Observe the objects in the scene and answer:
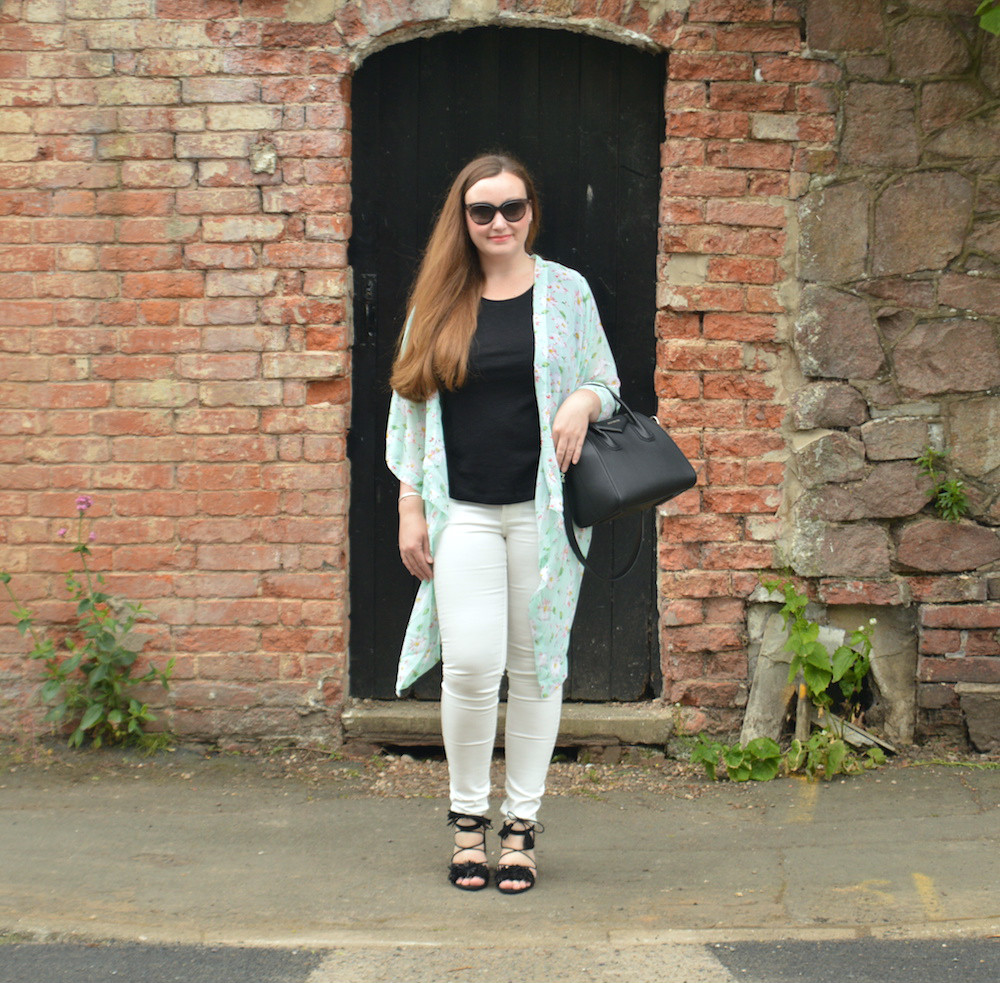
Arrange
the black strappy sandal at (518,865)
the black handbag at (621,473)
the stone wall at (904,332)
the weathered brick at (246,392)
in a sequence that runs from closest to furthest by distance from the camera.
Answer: the black handbag at (621,473) → the black strappy sandal at (518,865) → the stone wall at (904,332) → the weathered brick at (246,392)

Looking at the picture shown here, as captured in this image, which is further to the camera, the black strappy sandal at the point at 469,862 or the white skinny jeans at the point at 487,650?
the black strappy sandal at the point at 469,862

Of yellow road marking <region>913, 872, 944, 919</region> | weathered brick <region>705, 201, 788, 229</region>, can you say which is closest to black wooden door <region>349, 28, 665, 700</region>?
weathered brick <region>705, 201, 788, 229</region>

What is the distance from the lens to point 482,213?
2779mm

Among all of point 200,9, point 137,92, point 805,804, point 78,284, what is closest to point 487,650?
point 805,804

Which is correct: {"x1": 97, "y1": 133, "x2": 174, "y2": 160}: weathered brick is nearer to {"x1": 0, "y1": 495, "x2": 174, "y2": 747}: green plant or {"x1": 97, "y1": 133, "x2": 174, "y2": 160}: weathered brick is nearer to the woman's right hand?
{"x1": 0, "y1": 495, "x2": 174, "y2": 747}: green plant

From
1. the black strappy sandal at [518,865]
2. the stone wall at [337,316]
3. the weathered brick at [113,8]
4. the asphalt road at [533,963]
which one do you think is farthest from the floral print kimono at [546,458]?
the weathered brick at [113,8]

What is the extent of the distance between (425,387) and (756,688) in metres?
1.86

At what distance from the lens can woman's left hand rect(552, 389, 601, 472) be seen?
2742mm

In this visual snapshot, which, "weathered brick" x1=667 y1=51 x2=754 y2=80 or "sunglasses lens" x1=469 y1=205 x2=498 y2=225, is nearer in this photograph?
"sunglasses lens" x1=469 y1=205 x2=498 y2=225

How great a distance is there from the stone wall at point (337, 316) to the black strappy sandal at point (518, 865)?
1214mm

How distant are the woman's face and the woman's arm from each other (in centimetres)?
65

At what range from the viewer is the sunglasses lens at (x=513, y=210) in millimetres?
2770

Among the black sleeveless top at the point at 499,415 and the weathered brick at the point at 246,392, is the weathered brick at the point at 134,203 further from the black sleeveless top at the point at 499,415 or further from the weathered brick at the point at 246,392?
the black sleeveless top at the point at 499,415

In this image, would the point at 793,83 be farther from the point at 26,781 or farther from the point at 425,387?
the point at 26,781
